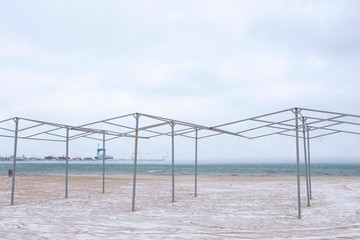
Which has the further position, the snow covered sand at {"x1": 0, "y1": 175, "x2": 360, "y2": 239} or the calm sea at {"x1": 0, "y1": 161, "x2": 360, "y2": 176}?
the calm sea at {"x1": 0, "y1": 161, "x2": 360, "y2": 176}

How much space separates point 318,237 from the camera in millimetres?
7062

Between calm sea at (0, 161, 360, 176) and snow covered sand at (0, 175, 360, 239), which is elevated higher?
snow covered sand at (0, 175, 360, 239)

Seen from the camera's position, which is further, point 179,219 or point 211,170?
point 211,170

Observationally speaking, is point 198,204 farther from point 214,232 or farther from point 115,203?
point 214,232

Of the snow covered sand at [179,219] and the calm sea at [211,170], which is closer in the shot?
the snow covered sand at [179,219]

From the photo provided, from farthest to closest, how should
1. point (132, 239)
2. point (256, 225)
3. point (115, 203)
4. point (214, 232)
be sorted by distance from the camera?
point (115, 203) → point (256, 225) → point (214, 232) → point (132, 239)

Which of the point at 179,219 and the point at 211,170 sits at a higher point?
the point at 179,219

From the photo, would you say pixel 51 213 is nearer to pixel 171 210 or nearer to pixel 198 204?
pixel 171 210

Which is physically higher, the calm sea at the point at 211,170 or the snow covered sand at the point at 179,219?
the snow covered sand at the point at 179,219

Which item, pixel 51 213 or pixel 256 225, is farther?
pixel 51 213

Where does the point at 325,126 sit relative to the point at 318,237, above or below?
above

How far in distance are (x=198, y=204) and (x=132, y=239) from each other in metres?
5.31

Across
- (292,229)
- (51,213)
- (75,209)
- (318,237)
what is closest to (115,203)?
(75,209)

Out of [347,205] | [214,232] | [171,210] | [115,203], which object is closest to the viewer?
[214,232]
